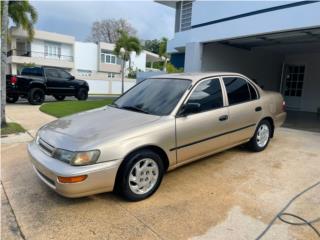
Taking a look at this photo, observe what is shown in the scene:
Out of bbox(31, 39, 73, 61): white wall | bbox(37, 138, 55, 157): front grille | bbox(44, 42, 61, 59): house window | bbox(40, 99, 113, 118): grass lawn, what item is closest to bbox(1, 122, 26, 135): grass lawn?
bbox(40, 99, 113, 118): grass lawn

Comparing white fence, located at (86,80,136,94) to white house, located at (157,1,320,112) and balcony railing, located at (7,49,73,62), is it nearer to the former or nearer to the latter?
balcony railing, located at (7,49,73,62)

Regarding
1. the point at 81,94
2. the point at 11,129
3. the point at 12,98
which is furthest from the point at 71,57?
the point at 11,129

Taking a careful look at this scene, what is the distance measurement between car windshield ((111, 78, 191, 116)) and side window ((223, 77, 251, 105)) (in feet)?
2.92

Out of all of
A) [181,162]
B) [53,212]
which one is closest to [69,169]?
[53,212]

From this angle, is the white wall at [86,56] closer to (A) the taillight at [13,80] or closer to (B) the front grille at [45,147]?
(A) the taillight at [13,80]

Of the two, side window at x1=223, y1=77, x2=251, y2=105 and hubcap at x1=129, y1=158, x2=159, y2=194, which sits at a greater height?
side window at x1=223, y1=77, x2=251, y2=105

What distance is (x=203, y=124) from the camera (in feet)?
14.0

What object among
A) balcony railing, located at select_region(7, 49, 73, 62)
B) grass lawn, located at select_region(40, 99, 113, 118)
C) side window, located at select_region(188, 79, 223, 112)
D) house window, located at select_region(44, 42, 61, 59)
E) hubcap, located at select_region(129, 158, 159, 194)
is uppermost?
house window, located at select_region(44, 42, 61, 59)

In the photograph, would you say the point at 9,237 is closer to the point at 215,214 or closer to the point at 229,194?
the point at 215,214

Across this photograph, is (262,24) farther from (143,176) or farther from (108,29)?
(108,29)

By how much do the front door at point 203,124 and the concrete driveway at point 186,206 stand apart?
1.57 feet

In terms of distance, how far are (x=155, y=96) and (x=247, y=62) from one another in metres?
9.55

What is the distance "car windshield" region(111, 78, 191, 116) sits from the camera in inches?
165

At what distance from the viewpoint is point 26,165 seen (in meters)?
5.01
